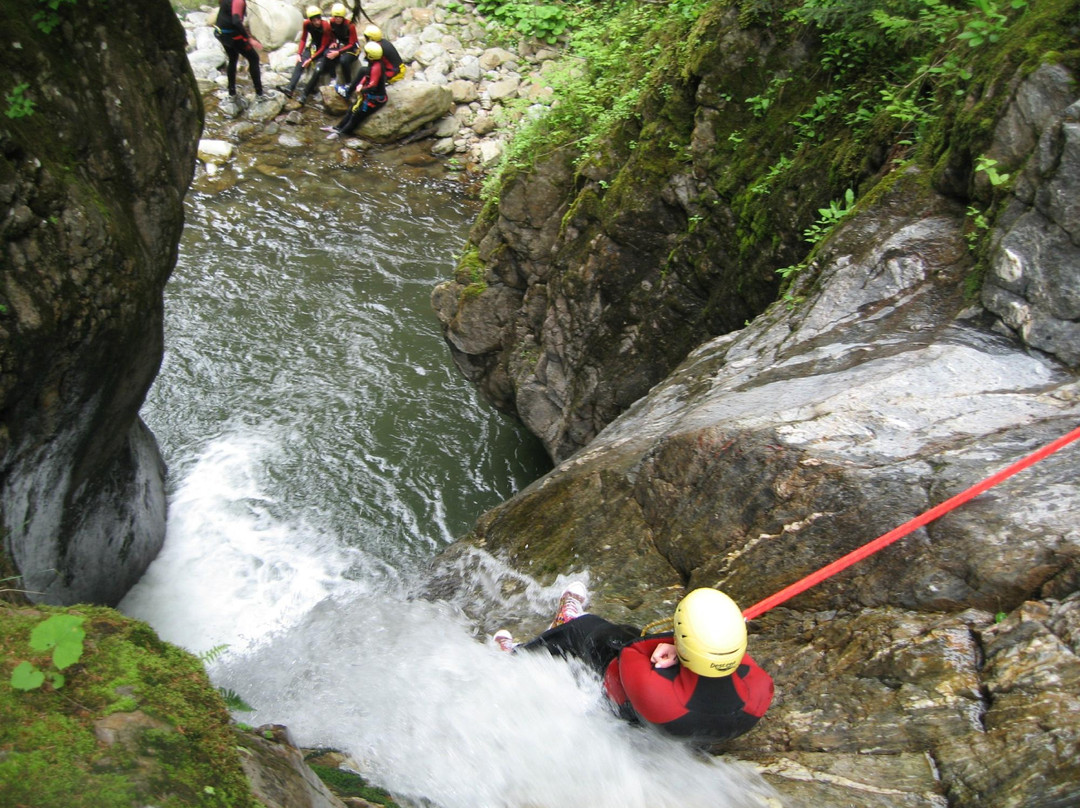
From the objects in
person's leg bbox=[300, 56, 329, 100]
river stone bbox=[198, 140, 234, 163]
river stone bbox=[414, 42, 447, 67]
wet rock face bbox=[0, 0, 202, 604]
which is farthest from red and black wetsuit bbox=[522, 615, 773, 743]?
river stone bbox=[414, 42, 447, 67]

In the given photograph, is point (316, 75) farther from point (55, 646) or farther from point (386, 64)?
point (55, 646)

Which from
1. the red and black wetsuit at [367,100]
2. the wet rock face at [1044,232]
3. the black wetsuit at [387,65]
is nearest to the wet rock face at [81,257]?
the wet rock face at [1044,232]

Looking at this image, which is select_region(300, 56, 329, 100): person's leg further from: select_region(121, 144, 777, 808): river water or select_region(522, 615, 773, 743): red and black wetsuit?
select_region(522, 615, 773, 743): red and black wetsuit

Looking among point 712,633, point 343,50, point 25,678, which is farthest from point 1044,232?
point 343,50

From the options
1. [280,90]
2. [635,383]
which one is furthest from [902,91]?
[280,90]

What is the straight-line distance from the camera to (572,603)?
5.03 m

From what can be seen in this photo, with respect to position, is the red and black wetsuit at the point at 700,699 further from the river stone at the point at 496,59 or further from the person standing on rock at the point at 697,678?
the river stone at the point at 496,59

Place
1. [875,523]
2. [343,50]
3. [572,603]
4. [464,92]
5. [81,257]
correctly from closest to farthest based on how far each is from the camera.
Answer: [875,523], [572,603], [81,257], [343,50], [464,92]

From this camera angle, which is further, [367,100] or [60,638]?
[367,100]

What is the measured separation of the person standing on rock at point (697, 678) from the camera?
141 inches

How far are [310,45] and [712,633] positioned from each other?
1635 centimetres

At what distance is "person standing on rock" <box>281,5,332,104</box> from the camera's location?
52.4 feet

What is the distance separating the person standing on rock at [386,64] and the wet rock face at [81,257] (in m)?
9.60

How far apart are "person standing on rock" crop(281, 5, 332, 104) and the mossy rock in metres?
15.8
